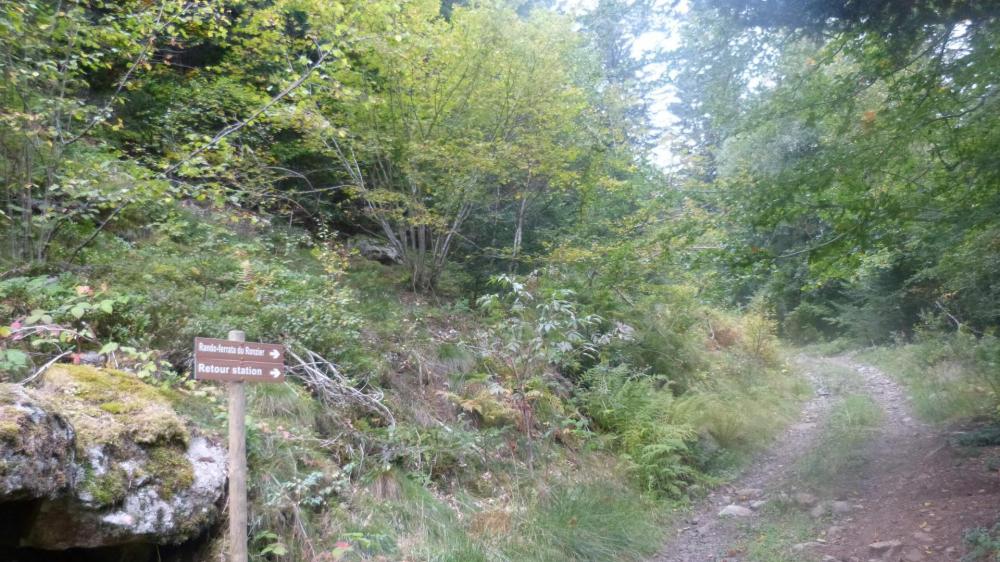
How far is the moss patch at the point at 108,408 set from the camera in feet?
→ 11.7

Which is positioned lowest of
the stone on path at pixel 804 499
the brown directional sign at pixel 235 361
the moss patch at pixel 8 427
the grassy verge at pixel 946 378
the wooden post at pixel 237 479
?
the stone on path at pixel 804 499

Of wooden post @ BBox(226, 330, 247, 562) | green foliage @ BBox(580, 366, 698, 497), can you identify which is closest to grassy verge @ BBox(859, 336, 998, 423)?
green foliage @ BBox(580, 366, 698, 497)

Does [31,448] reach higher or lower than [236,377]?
lower

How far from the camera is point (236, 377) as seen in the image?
3.55 metres

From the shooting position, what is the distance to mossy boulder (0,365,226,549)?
10.5 ft

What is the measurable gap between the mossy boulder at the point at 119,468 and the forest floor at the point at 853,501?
14.6ft

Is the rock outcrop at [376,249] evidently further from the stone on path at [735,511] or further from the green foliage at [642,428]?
the stone on path at [735,511]

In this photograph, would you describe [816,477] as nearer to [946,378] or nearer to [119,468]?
[946,378]

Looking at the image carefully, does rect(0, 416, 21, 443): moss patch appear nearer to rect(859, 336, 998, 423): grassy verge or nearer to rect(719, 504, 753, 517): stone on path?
rect(719, 504, 753, 517): stone on path

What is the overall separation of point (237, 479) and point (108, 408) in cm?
105

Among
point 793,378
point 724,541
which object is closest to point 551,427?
point 724,541

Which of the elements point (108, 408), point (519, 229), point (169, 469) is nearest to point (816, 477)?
point (519, 229)

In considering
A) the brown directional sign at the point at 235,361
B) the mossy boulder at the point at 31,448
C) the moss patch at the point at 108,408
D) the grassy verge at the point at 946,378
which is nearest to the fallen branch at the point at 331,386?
the moss patch at the point at 108,408

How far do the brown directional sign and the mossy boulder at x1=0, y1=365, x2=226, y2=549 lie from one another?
25.4 inches
